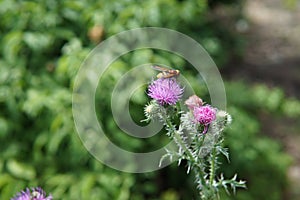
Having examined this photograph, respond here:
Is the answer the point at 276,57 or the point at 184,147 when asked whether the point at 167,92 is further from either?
the point at 276,57

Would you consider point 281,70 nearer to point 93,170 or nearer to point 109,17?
point 109,17

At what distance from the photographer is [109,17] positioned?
9.25ft

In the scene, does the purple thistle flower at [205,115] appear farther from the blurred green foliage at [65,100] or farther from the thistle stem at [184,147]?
the blurred green foliage at [65,100]

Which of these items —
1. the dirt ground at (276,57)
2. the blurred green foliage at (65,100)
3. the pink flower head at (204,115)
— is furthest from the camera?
the dirt ground at (276,57)

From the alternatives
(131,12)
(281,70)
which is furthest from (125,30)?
(281,70)

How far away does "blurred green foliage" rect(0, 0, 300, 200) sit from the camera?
2.35 metres

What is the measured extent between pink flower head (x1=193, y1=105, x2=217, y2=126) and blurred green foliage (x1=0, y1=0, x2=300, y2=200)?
1354 millimetres

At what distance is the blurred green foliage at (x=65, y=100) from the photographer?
2.35 m

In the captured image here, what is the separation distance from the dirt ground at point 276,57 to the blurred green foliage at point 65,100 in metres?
1.43

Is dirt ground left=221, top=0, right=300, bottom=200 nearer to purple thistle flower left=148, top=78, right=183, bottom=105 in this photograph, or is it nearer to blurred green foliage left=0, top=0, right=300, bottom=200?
blurred green foliage left=0, top=0, right=300, bottom=200

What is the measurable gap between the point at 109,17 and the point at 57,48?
35 cm

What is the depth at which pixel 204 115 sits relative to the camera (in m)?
0.97

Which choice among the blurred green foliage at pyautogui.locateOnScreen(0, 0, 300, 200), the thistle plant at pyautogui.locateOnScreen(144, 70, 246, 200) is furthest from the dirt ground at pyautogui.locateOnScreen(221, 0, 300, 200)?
the thistle plant at pyautogui.locateOnScreen(144, 70, 246, 200)

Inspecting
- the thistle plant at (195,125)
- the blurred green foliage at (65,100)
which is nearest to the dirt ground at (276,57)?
the blurred green foliage at (65,100)
